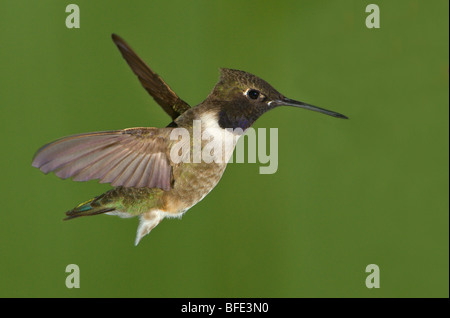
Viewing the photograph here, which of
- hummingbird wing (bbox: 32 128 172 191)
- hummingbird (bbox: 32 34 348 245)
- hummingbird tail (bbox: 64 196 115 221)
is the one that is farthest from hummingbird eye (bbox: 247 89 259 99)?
hummingbird tail (bbox: 64 196 115 221)

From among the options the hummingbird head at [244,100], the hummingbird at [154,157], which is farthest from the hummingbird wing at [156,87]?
the hummingbird head at [244,100]

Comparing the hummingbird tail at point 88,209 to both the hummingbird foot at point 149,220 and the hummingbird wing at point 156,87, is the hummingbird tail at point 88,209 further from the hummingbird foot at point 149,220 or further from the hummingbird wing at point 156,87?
the hummingbird wing at point 156,87

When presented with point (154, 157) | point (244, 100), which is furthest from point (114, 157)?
point (244, 100)

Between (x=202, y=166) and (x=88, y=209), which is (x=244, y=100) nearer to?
(x=202, y=166)

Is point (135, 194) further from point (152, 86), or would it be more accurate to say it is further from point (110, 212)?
point (152, 86)

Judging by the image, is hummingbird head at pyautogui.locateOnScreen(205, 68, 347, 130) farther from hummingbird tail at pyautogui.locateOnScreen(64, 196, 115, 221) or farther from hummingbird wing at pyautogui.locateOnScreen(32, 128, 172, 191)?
hummingbird tail at pyautogui.locateOnScreen(64, 196, 115, 221)

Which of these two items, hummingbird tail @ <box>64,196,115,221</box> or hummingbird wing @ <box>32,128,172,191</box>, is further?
hummingbird tail @ <box>64,196,115,221</box>

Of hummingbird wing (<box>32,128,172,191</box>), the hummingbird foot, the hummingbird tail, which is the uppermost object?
hummingbird wing (<box>32,128,172,191</box>)
